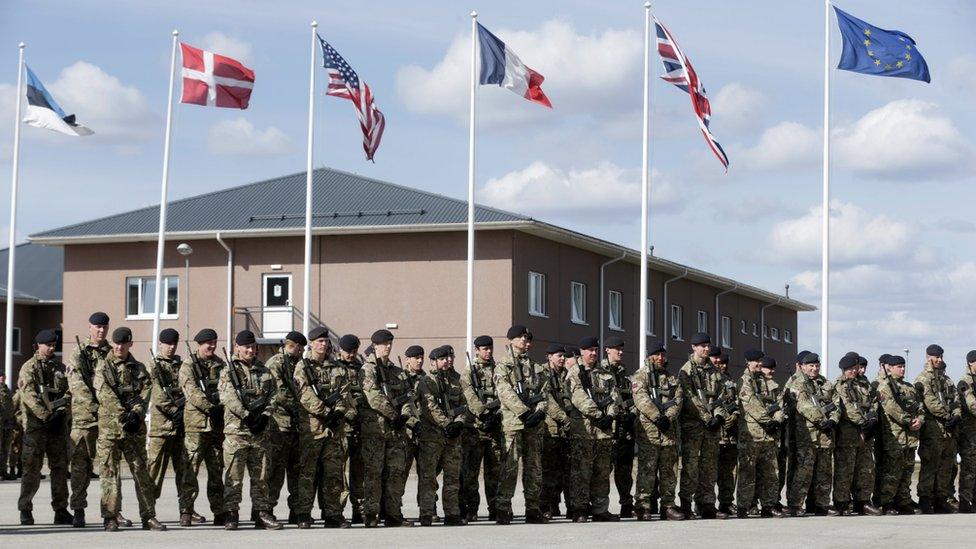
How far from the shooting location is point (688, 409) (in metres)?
16.8

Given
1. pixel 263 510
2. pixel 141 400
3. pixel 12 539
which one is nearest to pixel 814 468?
pixel 263 510

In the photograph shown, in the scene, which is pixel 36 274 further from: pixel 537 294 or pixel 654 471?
pixel 654 471

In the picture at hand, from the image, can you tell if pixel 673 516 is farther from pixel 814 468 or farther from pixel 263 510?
pixel 263 510

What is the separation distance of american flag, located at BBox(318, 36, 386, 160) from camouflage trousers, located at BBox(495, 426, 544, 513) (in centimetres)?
1343

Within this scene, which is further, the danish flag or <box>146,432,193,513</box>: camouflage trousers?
the danish flag

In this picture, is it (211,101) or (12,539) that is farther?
(211,101)

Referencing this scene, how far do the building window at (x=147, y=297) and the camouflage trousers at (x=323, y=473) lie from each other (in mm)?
26771

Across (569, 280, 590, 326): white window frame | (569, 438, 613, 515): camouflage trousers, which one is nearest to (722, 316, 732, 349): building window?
(569, 280, 590, 326): white window frame

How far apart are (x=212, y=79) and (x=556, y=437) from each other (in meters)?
13.8

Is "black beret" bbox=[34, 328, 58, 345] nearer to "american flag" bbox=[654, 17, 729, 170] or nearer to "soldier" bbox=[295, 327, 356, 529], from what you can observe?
"soldier" bbox=[295, 327, 356, 529]

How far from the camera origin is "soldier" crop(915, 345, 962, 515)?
61.3 feet

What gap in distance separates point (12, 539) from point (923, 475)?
11.6m

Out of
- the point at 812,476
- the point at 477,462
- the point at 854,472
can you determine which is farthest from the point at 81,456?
the point at 854,472

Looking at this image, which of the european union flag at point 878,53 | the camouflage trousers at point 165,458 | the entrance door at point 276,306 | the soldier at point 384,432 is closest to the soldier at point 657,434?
the soldier at point 384,432
